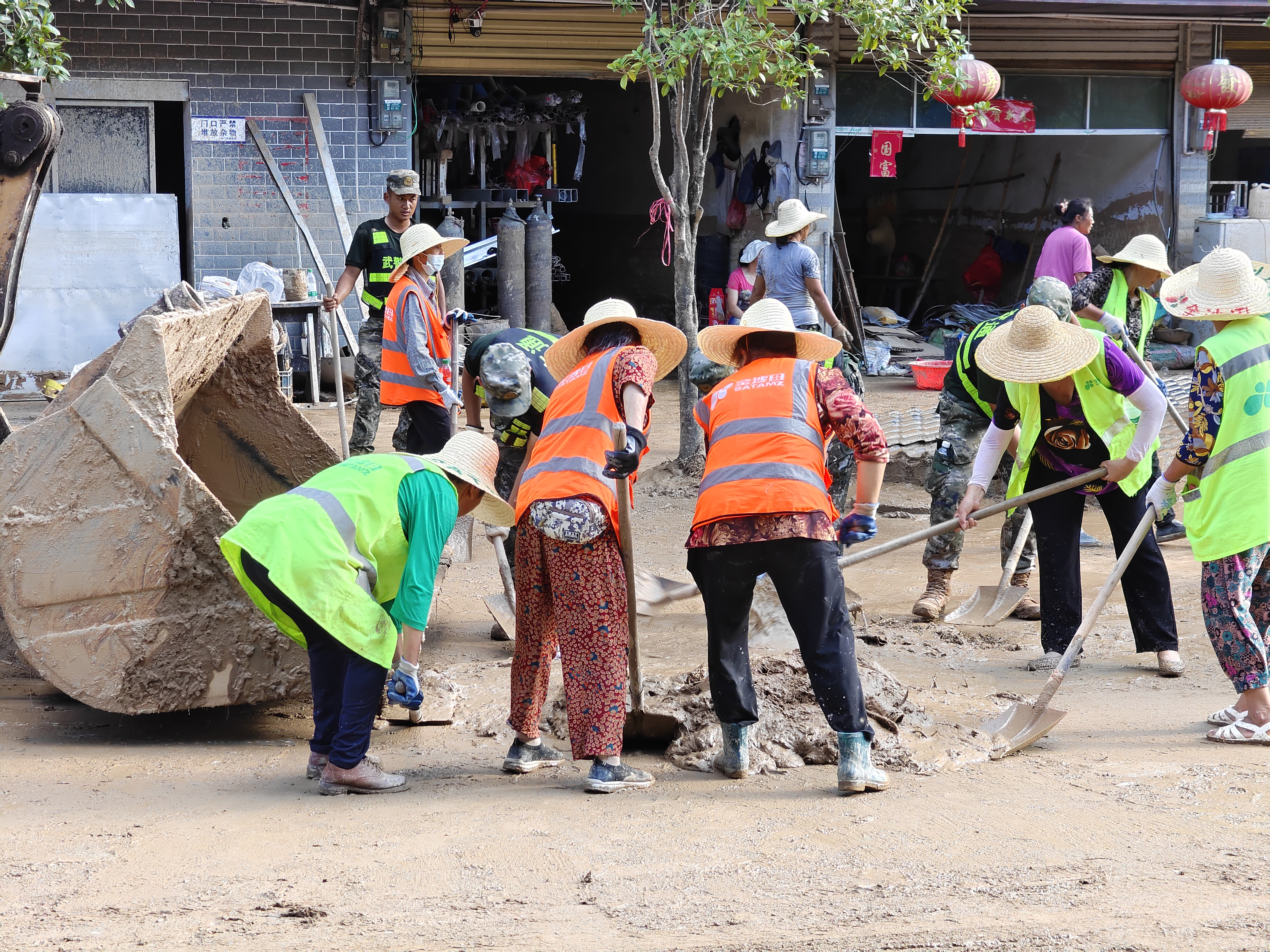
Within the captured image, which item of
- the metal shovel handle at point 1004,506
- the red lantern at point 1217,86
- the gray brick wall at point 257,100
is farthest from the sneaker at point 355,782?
the red lantern at point 1217,86

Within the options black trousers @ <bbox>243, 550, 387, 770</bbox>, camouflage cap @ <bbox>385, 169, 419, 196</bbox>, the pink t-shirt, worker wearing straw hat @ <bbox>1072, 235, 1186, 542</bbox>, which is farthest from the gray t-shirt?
black trousers @ <bbox>243, 550, 387, 770</bbox>

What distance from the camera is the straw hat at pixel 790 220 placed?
8.55m

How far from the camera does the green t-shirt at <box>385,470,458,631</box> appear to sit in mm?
4035

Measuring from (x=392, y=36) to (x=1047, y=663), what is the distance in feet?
27.6

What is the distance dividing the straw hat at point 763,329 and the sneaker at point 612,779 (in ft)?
4.55

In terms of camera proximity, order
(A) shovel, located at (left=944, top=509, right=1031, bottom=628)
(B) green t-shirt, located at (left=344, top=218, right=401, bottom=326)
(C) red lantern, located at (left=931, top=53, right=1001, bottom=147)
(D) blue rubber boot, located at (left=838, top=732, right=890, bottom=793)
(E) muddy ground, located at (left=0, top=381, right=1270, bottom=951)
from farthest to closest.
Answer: (C) red lantern, located at (left=931, top=53, right=1001, bottom=147)
(B) green t-shirt, located at (left=344, top=218, right=401, bottom=326)
(A) shovel, located at (left=944, top=509, right=1031, bottom=628)
(D) blue rubber boot, located at (left=838, top=732, right=890, bottom=793)
(E) muddy ground, located at (left=0, top=381, right=1270, bottom=951)

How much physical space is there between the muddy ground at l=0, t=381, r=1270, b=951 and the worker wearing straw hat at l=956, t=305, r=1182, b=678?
1.17 ft

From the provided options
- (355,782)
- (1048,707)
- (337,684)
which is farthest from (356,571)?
(1048,707)

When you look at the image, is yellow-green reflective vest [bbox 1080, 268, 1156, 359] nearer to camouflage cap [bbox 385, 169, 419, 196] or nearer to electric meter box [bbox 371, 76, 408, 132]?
camouflage cap [bbox 385, 169, 419, 196]

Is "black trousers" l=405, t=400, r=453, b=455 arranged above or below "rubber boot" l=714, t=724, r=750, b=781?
above

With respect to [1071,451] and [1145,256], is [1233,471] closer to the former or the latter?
[1071,451]

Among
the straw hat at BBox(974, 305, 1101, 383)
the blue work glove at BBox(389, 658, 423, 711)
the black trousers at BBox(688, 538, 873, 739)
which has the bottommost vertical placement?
the blue work glove at BBox(389, 658, 423, 711)

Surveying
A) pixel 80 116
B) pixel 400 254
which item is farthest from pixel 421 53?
pixel 400 254

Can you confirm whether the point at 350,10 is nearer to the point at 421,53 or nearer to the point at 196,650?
the point at 421,53
